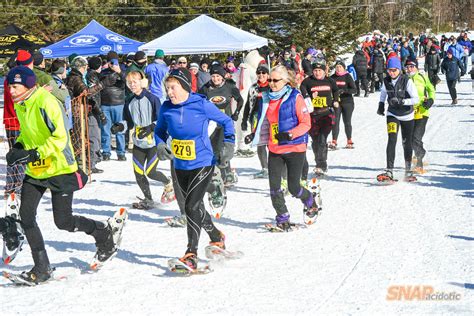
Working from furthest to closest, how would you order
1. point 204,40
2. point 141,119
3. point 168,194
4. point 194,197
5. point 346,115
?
point 204,40 → point 346,115 → point 168,194 → point 141,119 → point 194,197

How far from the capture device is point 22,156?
5887mm

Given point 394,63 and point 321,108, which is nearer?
point 394,63

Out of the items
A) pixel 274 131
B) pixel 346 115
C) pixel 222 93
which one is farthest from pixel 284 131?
pixel 346 115

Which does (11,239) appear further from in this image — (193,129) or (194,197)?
(193,129)

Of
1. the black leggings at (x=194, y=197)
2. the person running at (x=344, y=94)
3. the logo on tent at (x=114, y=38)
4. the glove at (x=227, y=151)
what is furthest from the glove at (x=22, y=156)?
the logo on tent at (x=114, y=38)

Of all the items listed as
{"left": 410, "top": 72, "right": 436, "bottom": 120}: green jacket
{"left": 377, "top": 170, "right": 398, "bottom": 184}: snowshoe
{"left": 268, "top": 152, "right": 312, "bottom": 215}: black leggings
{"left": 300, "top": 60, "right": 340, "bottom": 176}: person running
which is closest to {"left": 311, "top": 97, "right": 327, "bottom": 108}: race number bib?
{"left": 300, "top": 60, "right": 340, "bottom": 176}: person running

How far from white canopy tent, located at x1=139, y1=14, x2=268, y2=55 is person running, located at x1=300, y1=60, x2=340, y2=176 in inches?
272

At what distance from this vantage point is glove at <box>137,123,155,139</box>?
8.68m

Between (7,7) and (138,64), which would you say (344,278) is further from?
(7,7)

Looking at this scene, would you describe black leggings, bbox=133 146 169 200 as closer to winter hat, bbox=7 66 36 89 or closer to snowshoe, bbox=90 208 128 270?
snowshoe, bbox=90 208 128 270

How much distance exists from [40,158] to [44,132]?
0.72 feet

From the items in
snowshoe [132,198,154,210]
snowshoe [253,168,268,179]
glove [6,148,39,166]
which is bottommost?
snowshoe [253,168,268,179]

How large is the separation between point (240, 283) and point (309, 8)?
3569 centimetres

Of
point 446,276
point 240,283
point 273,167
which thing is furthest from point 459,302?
point 273,167
